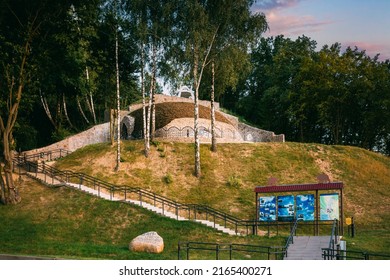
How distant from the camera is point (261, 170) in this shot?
1708 inches

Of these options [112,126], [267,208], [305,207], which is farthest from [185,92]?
[305,207]

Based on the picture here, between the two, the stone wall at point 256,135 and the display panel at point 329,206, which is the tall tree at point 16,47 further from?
the stone wall at point 256,135

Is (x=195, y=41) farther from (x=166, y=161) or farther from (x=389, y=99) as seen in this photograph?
(x=389, y=99)

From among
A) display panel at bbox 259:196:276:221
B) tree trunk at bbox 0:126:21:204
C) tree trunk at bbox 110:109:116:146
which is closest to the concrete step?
display panel at bbox 259:196:276:221

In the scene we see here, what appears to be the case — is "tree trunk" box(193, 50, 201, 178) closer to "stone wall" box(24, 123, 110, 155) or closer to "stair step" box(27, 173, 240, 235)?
"stair step" box(27, 173, 240, 235)

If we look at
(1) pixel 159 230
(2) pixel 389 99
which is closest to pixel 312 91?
(2) pixel 389 99

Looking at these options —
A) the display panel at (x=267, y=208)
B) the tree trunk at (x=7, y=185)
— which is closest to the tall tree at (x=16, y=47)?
the tree trunk at (x=7, y=185)

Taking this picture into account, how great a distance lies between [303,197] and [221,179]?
37.4 ft

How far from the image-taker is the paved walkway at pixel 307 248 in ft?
78.5

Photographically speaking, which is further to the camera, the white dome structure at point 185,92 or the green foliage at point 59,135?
the white dome structure at point 185,92

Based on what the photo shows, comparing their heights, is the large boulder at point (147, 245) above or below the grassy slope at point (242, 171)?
below

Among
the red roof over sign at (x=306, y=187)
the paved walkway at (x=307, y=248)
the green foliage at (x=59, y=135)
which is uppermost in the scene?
the green foliage at (x=59, y=135)

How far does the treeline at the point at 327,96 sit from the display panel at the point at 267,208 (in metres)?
17.6

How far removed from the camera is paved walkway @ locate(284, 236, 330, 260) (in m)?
23.9
